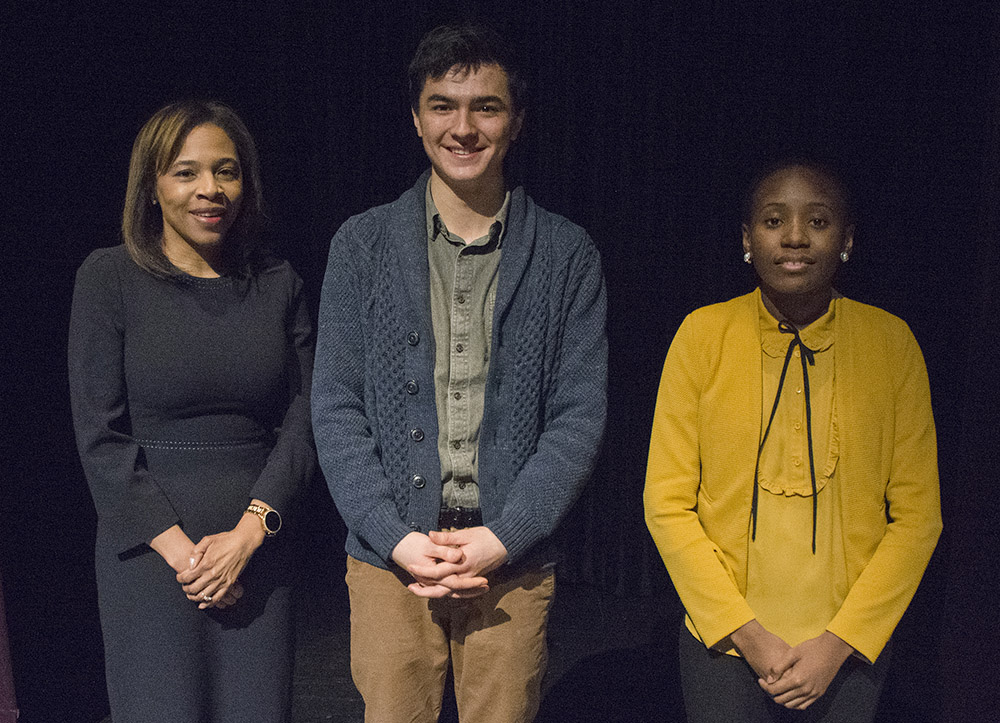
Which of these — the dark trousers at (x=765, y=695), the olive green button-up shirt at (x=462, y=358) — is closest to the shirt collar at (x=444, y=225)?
the olive green button-up shirt at (x=462, y=358)

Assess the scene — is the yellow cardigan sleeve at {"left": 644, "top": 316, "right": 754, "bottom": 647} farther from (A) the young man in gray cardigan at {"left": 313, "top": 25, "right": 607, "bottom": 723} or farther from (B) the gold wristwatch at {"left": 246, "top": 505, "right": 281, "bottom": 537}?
(B) the gold wristwatch at {"left": 246, "top": 505, "right": 281, "bottom": 537}

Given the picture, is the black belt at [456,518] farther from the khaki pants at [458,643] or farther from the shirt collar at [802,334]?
the shirt collar at [802,334]

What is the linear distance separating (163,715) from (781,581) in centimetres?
138

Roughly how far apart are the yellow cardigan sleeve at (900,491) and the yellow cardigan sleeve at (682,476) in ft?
0.87

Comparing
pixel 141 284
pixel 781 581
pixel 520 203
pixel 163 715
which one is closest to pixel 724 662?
pixel 781 581

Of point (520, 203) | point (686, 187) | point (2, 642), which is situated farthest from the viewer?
point (686, 187)

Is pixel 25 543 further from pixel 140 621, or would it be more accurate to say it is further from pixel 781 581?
pixel 781 581

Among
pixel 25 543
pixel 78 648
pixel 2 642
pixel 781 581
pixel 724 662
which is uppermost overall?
pixel 781 581

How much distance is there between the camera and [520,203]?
6.53 ft

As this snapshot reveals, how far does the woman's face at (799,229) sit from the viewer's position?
5.95 ft

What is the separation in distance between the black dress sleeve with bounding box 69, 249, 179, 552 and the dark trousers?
3.91ft

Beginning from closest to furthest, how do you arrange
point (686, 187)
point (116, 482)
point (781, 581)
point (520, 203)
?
point (781, 581) → point (520, 203) → point (116, 482) → point (686, 187)

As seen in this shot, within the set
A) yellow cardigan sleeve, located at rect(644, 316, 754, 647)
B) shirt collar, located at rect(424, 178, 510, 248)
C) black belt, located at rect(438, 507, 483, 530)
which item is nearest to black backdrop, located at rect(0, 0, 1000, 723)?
yellow cardigan sleeve, located at rect(644, 316, 754, 647)

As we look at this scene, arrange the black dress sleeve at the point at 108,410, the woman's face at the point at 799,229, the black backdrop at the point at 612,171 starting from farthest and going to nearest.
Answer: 1. the black backdrop at the point at 612,171
2. the black dress sleeve at the point at 108,410
3. the woman's face at the point at 799,229
